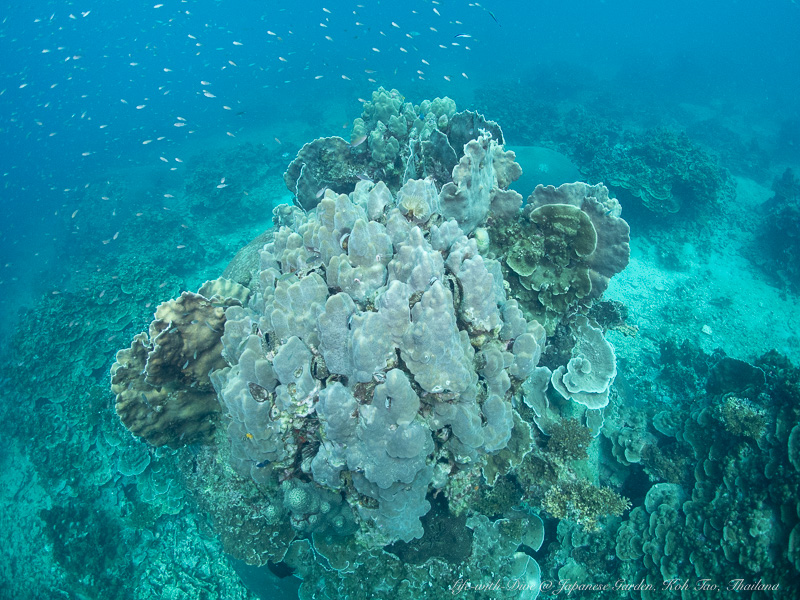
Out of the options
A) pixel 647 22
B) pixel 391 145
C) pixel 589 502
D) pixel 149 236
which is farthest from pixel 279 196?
pixel 647 22

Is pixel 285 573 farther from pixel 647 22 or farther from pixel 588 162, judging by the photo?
pixel 647 22

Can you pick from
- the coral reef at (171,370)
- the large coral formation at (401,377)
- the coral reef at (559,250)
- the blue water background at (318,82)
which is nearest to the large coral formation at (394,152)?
the large coral formation at (401,377)

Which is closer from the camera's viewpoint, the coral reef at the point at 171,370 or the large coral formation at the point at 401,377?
the large coral formation at the point at 401,377

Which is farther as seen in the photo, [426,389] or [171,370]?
[171,370]

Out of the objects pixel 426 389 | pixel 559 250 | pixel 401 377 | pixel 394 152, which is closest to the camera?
pixel 401 377

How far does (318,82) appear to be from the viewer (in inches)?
1622

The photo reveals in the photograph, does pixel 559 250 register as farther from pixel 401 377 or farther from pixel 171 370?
pixel 171 370

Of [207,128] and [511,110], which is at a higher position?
[511,110]

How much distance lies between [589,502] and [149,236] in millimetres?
20983

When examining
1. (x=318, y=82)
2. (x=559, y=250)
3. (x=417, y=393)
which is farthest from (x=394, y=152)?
(x=318, y=82)

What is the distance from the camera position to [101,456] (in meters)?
9.16

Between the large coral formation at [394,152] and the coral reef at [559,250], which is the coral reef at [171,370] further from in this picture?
the coral reef at [559,250]

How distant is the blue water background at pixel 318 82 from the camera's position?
27.3 metres

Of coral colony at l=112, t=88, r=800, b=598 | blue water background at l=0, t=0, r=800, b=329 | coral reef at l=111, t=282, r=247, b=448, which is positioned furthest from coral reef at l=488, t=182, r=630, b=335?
blue water background at l=0, t=0, r=800, b=329
